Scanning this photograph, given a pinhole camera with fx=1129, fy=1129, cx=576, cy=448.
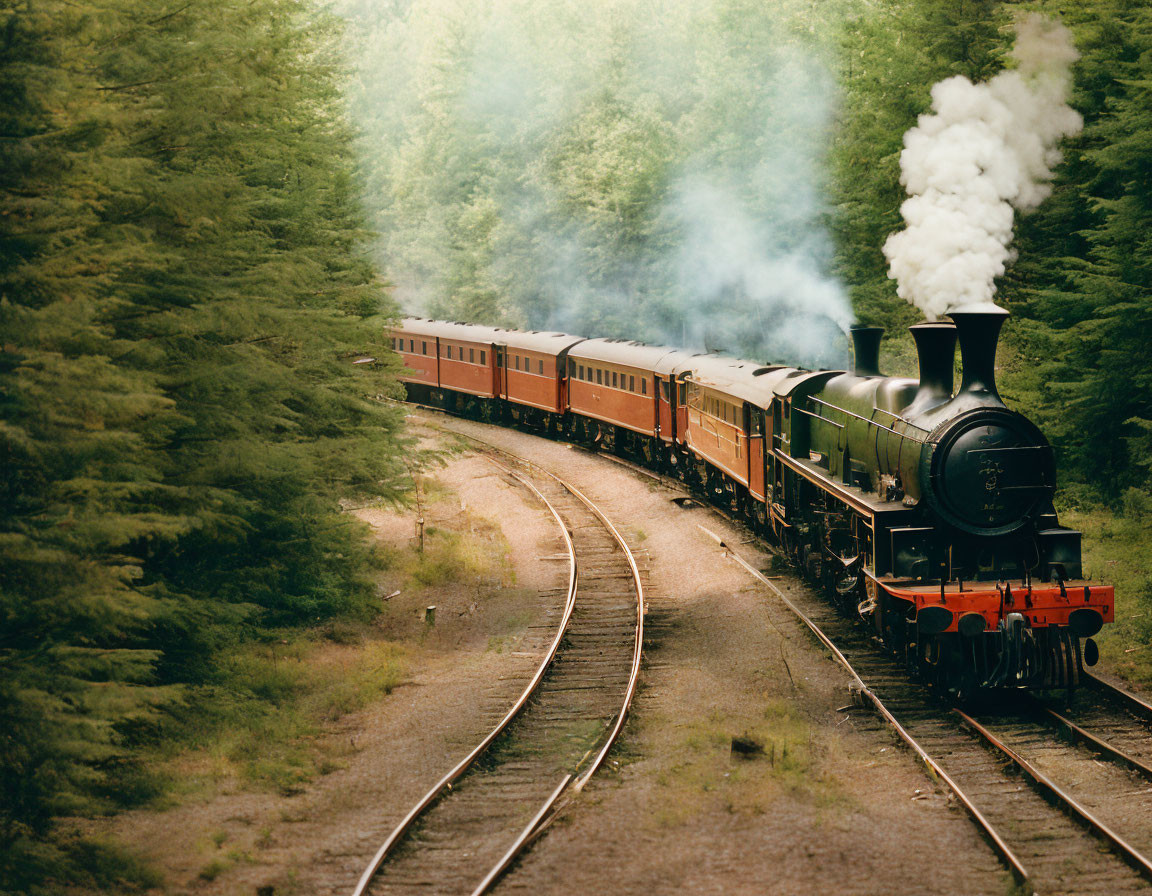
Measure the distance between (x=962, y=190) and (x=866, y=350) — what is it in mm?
2846

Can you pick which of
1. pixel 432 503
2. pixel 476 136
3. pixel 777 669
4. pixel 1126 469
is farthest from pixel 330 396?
pixel 476 136

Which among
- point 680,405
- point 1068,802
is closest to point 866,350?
point 1068,802

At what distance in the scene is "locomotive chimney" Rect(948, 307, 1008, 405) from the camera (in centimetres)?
1128

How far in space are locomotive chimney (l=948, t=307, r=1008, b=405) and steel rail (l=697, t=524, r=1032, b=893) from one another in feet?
11.3

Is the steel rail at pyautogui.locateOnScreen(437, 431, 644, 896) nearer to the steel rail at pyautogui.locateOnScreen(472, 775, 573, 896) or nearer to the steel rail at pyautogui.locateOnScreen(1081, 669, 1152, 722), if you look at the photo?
the steel rail at pyautogui.locateOnScreen(472, 775, 573, 896)

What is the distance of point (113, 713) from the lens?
28.2 feet

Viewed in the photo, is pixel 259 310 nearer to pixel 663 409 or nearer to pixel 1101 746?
pixel 1101 746

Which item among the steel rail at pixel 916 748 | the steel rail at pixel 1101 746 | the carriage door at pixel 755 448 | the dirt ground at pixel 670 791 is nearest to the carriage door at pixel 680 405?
the carriage door at pixel 755 448

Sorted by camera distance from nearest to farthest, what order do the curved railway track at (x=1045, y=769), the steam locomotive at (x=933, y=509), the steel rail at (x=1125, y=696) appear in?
the curved railway track at (x=1045, y=769), the steel rail at (x=1125, y=696), the steam locomotive at (x=933, y=509)

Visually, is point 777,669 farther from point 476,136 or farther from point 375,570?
point 476,136

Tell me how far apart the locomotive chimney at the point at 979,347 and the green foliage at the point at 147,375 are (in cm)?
712

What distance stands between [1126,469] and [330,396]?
14.7 meters

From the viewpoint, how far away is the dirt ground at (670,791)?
8.52m

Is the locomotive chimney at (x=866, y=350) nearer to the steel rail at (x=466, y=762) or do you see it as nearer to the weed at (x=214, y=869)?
the steel rail at (x=466, y=762)
